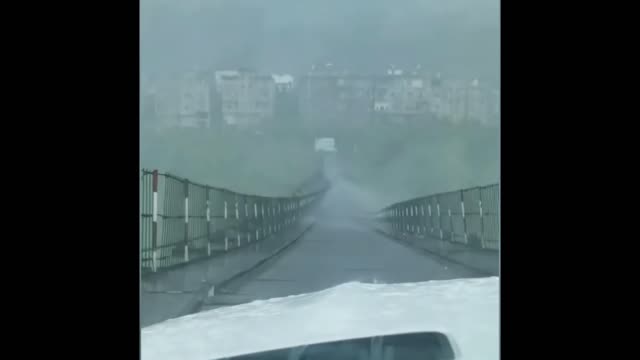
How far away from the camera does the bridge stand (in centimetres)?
271

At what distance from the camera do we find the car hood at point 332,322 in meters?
2.67

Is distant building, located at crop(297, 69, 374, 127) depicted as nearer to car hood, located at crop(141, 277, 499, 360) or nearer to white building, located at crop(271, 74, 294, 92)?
white building, located at crop(271, 74, 294, 92)

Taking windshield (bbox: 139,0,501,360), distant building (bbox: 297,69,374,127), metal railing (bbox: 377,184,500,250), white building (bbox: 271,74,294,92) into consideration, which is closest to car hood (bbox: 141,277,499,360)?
windshield (bbox: 139,0,501,360)

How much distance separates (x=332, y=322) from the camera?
2680 millimetres

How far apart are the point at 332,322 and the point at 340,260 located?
0.70ft

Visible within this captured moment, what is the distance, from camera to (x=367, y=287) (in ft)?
8.94

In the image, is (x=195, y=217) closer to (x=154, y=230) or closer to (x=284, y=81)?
(x=154, y=230)

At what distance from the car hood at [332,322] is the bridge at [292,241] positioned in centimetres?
4

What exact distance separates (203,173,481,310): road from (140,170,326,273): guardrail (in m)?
0.09

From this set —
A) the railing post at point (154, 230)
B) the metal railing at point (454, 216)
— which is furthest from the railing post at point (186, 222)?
the metal railing at point (454, 216)
